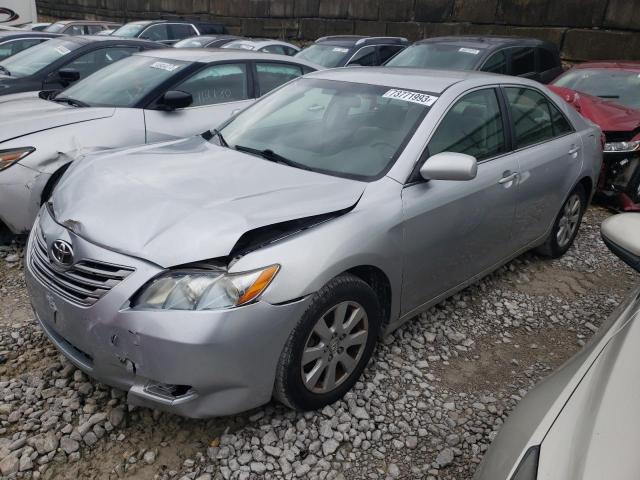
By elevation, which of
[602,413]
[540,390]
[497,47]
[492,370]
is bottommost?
[492,370]

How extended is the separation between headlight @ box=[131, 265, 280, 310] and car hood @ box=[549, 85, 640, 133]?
16.5 ft

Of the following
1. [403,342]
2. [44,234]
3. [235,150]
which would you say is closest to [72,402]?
Result: [44,234]

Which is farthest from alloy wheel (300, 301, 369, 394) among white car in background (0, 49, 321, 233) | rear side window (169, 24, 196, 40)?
rear side window (169, 24, 196, 40)

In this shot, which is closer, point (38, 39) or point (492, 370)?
point (492, 370)

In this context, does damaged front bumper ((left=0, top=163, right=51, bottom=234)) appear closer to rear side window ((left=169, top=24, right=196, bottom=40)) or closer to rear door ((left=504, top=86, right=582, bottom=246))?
rear door ((left=504, top=86, right=582, bottom=246))

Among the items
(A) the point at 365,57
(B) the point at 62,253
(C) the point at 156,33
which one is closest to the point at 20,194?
(B) the point at 62,253

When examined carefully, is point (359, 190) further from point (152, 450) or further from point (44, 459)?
point (44, 459)

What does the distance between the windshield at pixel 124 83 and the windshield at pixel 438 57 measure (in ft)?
12.8

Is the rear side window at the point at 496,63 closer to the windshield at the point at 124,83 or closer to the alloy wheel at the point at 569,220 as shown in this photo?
the alloy wheel at the point at 569,220

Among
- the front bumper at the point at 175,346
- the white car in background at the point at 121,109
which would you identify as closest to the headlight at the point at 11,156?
the white car in background at the point at 121,109

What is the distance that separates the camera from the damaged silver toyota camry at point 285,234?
2020 mm

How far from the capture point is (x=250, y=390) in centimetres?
213

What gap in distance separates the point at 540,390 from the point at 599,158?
3.45 meters

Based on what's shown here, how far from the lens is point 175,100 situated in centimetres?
439
